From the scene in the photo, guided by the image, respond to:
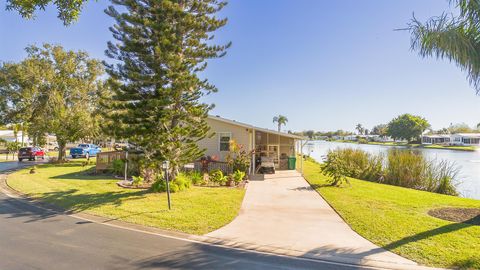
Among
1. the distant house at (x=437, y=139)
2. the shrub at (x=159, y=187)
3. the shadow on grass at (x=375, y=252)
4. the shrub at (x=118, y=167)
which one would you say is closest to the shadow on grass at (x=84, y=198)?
the shrub at (x=159, y=187)

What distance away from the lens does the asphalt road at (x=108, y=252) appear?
4531 millimetres

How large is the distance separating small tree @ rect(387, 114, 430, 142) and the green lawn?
7736 cm

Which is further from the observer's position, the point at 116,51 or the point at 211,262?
the point at 116,51

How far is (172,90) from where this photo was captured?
10289 mm

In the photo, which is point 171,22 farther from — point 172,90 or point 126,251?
point 126,251

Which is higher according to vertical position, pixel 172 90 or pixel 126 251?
pixel 172 90

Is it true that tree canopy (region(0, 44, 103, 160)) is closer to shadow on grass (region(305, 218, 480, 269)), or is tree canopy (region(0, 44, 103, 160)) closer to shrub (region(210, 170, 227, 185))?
shrub (region(210, 170, 227, 185))

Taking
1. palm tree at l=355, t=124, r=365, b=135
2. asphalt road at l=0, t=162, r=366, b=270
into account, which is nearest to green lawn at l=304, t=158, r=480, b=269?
asphalt road at l=0, t=162, r=366, b=270

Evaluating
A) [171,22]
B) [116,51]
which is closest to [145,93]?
[116,51]

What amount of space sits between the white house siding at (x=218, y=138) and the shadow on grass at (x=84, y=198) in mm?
6576

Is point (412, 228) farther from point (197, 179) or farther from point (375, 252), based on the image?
point (197, 179)

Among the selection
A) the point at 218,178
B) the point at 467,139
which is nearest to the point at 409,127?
the point at 467,139

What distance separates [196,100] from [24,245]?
763 centimetres

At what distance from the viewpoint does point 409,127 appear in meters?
76.4
